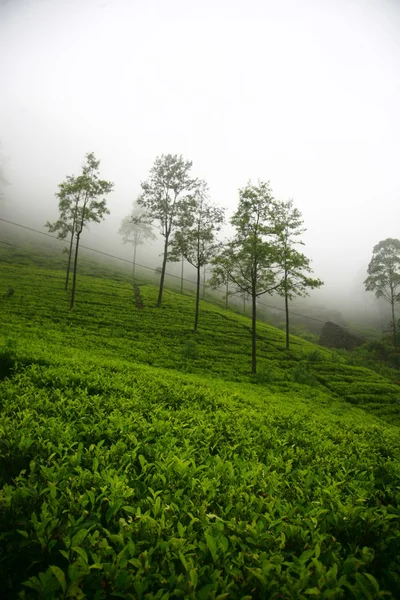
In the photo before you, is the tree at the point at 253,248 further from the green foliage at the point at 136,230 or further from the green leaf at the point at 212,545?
the green foliage at the point at 136,230

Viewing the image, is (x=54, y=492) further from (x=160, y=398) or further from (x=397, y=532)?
(x=160, y=398)

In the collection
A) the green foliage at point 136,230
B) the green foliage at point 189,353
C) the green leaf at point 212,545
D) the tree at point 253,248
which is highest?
the green foliage at point 136,230

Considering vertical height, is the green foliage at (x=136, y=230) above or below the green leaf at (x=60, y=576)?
above

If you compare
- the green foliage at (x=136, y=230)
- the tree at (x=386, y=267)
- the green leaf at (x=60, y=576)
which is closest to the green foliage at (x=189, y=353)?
the green leaf at (x=60, y=576)

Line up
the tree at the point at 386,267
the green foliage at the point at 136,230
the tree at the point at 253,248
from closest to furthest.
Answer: the tree at the point at 253,248, the tree at the point at 386,267, the green foliage at the point at 136,230

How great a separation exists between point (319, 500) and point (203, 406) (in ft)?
15.6

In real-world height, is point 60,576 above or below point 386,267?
below

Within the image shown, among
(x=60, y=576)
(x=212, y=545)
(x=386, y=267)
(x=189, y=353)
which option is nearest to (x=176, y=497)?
(x=212, y=545)

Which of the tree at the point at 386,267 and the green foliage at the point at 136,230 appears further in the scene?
the green foliage at the point at 136,230

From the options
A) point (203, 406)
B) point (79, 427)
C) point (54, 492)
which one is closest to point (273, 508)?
point (54, 492)

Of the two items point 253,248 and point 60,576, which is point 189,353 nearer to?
point 253,248

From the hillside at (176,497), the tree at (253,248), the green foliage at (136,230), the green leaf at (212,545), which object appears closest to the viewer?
the hillside at (176,497)

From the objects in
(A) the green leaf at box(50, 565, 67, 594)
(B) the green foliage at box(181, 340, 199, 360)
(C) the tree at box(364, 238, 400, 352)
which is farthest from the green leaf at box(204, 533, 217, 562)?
(C) the tree at box(364, 238, 400, 352)

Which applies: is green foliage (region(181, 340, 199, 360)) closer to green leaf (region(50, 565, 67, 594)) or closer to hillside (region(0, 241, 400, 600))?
hillside (region(0, 241, 400, 600))
